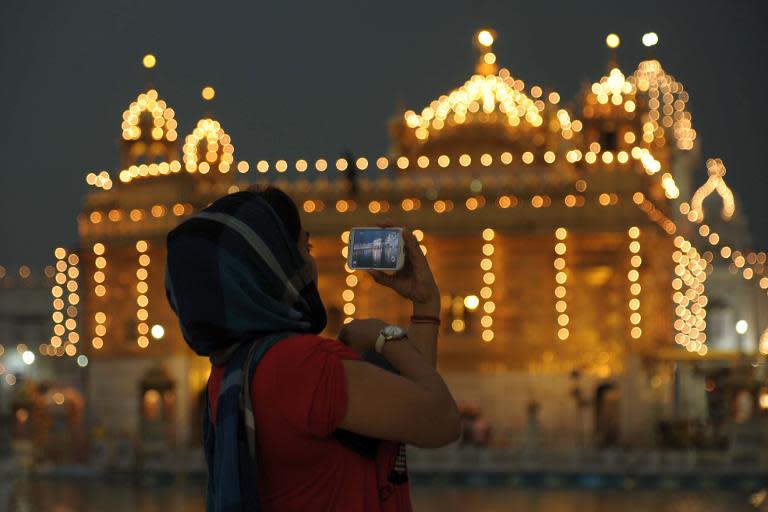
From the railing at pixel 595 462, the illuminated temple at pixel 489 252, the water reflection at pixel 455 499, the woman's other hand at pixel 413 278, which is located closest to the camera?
the woman's other hand at pixel 413 278

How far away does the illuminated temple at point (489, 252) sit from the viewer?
29172 mm

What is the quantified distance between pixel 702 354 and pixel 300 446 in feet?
94.4

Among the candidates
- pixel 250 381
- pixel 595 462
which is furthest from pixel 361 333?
pixel 595 462

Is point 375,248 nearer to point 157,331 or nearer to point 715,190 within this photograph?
point 157,331

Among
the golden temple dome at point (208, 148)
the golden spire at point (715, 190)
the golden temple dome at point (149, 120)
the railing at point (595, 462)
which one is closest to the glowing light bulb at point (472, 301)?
the railing at point (595, 462)

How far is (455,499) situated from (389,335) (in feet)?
52.7

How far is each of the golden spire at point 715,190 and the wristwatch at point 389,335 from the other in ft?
200

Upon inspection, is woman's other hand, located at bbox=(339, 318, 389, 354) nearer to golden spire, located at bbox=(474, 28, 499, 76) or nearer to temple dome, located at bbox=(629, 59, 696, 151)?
golden spire, located at bbox=(474, 28, 499, 76)

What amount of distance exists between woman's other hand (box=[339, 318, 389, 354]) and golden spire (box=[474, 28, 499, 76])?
28.5 metres

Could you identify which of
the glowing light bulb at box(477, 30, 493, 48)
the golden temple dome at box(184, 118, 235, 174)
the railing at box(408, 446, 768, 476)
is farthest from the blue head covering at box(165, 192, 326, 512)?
the glowing light bulb at box(477, 30, 493, 48)

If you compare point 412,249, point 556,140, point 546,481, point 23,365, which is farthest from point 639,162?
point 412,249

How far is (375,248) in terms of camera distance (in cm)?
335

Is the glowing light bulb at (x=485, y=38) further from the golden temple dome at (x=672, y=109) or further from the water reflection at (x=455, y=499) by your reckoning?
the golden temple dome at (x=672, y=109)

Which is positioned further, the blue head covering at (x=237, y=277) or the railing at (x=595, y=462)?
the railing at (x=595, y=462)
